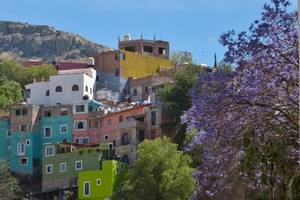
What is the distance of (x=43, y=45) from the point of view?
168 meters

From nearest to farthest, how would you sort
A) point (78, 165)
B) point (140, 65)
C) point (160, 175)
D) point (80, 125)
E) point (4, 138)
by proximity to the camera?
point (160, 175)
point (78, 165)
point (80, 125)
point (4, 138)
point (140, 65)

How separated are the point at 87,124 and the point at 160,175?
811 inches

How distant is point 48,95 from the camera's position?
82.1 meters

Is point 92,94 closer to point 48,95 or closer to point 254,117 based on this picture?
point 48,95

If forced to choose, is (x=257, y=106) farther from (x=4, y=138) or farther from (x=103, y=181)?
(x=4, y=138)

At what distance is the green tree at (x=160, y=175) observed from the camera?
2224 inches

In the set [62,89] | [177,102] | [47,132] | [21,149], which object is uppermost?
[62,89]

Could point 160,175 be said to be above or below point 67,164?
below

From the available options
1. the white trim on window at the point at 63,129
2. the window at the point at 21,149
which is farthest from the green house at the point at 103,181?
the white trim on window at the point at 63,129

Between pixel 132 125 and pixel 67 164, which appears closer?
pixel 132 125

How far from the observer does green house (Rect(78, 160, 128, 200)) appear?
67.0 m

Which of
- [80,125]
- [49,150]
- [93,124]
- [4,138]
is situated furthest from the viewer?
[4,138]

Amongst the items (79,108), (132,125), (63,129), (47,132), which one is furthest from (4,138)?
(132,125)

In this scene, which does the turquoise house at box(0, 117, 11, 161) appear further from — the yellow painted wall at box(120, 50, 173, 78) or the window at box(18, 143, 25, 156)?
the yellow painted wall at box(120, 50, 173, 78)
